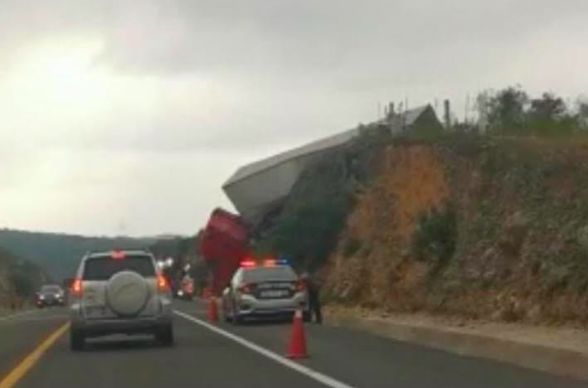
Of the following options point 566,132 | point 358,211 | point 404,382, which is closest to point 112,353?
point 404,382

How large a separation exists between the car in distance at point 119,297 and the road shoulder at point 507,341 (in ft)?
16.2

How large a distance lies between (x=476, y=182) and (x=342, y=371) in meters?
19.1

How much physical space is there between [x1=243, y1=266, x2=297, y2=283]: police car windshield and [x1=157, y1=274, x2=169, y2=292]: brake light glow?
10.8 m

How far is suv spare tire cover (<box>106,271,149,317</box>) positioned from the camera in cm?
2725

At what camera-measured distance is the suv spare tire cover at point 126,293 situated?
2725 centimetres

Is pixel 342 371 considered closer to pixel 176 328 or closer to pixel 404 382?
pixel 404 382

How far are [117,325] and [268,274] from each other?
1226 cm

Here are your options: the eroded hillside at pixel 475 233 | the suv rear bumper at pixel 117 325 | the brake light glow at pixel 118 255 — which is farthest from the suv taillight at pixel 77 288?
the eroded hillside at pixel 475 233

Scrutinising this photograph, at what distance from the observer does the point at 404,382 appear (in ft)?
61.2

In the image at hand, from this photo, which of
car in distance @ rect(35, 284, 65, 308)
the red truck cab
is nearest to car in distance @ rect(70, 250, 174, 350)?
the red truck cab

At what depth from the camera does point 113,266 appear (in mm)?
28141

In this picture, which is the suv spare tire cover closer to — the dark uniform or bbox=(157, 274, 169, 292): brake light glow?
bbox=(157, 274, 169, 292): brake light glow

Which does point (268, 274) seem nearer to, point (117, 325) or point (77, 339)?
point (77, 339)

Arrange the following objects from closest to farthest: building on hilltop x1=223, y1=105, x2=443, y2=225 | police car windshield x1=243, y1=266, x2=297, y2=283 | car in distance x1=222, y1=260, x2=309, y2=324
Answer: car in distance x1=222, y1=260, x2=309, y2=324 < police car windshield x1=243, y1=266, x2=297, y2=283 < building on hilltop x1=223, y1=105, x2=443, y2=225
